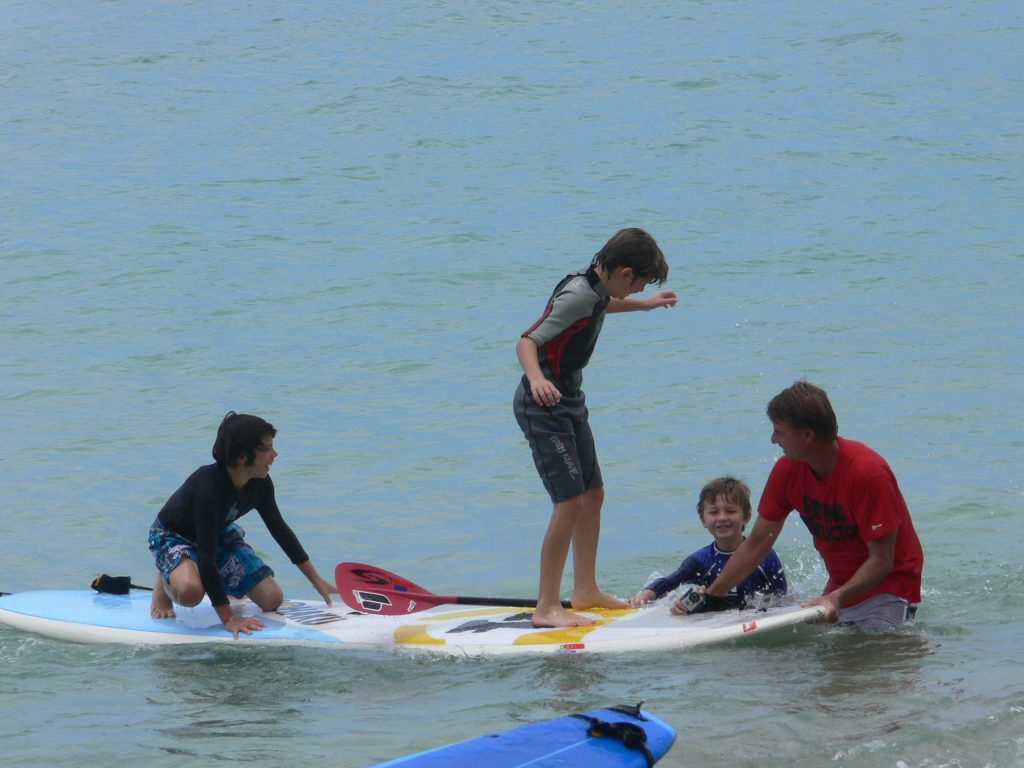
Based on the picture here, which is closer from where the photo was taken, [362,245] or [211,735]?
[211,735]

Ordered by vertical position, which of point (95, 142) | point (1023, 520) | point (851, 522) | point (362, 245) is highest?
point (95, 142)

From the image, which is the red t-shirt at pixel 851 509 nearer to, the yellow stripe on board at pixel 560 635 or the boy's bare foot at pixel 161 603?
the yellow stripe on board at pixel 560 635

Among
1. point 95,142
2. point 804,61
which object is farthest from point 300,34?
point 804,61

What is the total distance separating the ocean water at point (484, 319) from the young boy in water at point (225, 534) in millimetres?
320

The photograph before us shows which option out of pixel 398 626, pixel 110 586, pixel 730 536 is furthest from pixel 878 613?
pixel 110 586

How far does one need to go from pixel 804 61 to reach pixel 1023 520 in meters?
17.8

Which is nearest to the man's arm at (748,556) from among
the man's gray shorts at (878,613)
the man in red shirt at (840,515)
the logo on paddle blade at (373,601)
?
the man in red shirt at (840,515)

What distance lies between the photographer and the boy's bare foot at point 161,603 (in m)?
6.18

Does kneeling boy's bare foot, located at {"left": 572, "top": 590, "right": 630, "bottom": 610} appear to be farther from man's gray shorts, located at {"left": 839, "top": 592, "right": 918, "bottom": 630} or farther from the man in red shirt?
man's gray shorts, located at {"left": 839, "top": 592, "right": 918, "bottom": 630}

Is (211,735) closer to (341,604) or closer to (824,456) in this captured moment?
(341,604)

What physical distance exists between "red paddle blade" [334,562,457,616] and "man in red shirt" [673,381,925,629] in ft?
5.09

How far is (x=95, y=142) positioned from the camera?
2167 centimetres

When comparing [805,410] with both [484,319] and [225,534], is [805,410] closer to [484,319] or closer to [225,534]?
[225,534]

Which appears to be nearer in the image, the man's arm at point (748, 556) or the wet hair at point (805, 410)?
the wet hair at point (805, 410)
